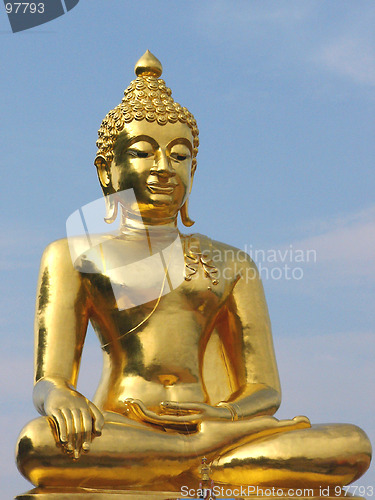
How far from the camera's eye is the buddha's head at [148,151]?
21.3 feet

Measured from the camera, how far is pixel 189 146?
6.68 m

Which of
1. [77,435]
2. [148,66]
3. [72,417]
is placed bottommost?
[77,435]

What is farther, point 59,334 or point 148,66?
point 148,66

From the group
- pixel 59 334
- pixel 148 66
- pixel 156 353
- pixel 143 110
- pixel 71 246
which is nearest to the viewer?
pixel 59 334

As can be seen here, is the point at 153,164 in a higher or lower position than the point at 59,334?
higher

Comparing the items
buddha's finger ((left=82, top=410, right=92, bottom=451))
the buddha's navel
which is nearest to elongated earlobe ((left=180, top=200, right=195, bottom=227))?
the buddha's navel

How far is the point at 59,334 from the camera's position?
239 inches

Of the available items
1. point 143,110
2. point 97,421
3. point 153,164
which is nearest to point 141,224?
point 153,164

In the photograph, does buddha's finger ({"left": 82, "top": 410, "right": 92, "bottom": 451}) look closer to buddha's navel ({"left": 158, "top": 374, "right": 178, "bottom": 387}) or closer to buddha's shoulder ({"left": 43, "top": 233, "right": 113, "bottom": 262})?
buddha's navel ({"left": 158, "top": 374, "right": 178, "bottom": 387})

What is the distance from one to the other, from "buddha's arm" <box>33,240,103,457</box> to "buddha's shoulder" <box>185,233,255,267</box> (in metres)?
0.92

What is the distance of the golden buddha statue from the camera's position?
541 cm

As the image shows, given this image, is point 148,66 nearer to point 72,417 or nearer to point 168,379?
point 168,379

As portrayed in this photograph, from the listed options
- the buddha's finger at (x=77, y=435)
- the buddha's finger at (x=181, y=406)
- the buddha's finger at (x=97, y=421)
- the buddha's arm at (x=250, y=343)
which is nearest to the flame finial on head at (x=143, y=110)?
the buddha's arm at (x=250, y=343)

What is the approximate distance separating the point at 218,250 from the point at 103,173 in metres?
0.97
